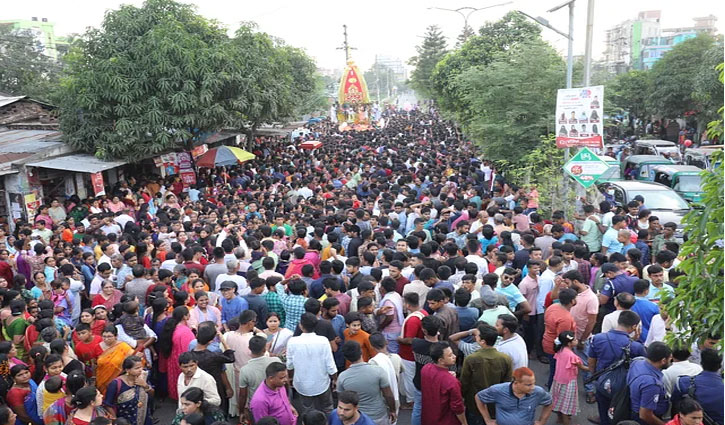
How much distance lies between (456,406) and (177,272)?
14.6ft

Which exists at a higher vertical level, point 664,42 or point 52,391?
point 664,42

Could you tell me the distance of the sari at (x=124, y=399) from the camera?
4863 millimetres

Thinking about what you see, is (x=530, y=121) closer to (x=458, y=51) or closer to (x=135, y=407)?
(x=135, y=407)

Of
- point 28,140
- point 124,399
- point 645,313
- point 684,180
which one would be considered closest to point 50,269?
point 124,399

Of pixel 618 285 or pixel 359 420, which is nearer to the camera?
Result: pixel 359 420

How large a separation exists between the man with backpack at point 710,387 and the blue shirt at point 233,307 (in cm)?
418

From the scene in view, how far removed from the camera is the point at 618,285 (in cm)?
654

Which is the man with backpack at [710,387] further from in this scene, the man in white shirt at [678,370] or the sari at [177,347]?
the sari at [177,347]

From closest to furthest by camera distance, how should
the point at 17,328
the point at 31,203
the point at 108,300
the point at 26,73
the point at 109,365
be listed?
1. the point at 109,365
2. the point at 17,328
3. the point at 108,300
4. the point at 31,203
5. the point at 26,73

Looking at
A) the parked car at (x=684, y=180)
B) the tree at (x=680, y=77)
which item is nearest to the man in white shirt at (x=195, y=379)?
the parked car at (x=684, y=180)

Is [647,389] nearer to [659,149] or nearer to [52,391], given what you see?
[52,391]

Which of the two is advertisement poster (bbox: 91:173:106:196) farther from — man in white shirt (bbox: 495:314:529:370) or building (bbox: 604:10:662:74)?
building (bbox: 604:10:662:74)

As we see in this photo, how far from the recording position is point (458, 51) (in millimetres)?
30500

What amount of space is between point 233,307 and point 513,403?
317cm
